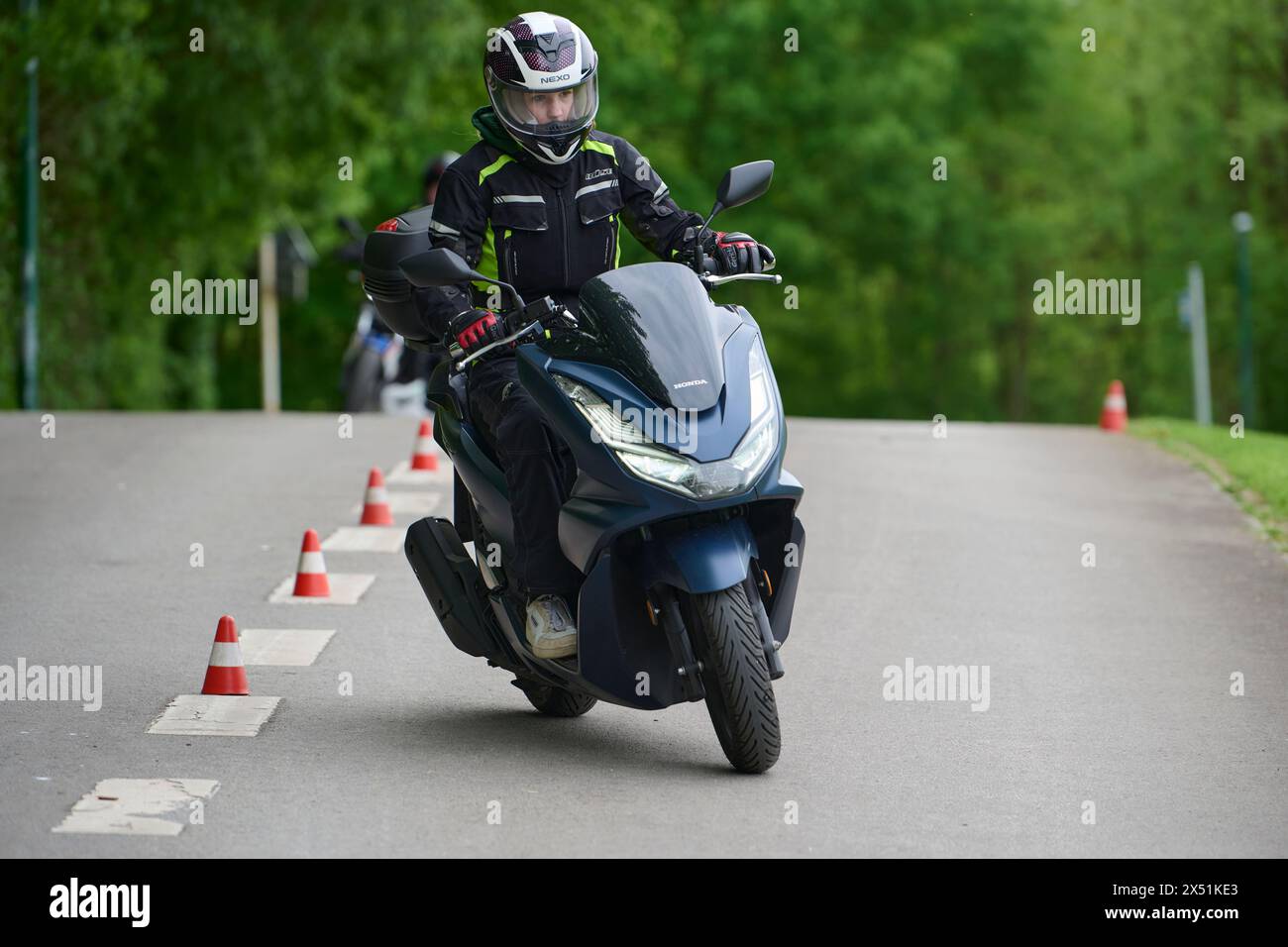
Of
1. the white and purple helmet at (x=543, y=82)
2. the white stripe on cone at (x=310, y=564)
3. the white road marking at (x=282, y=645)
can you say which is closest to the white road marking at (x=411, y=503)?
the white stripe on cone at (x=310, y=564)

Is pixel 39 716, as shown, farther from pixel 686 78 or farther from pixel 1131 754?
pixel 686 78

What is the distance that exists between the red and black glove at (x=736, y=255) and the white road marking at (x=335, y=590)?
3.32 m

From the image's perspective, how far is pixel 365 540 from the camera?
38.3 feet

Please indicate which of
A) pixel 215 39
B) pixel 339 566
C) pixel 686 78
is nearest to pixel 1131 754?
pixel 339 566

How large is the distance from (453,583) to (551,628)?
74 cm

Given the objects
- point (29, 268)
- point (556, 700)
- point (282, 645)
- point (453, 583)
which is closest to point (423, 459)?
point (282, 645)

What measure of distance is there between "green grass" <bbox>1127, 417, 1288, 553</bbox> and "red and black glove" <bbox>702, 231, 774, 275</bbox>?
5358mm

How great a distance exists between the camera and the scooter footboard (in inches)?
290

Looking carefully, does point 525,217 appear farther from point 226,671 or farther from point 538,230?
point 226,671

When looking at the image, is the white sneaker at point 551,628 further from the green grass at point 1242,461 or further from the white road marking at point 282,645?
the green grass at point 1242,461

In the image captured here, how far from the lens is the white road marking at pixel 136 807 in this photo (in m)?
5.95

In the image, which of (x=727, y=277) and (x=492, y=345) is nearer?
(x=492, y=345)

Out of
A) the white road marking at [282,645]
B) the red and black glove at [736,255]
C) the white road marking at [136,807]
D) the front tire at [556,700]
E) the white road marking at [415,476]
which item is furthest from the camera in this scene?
the white road marking at [415,476]

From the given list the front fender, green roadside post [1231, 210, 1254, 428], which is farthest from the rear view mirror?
green roadside post [1231, 210, 1254, 428]
